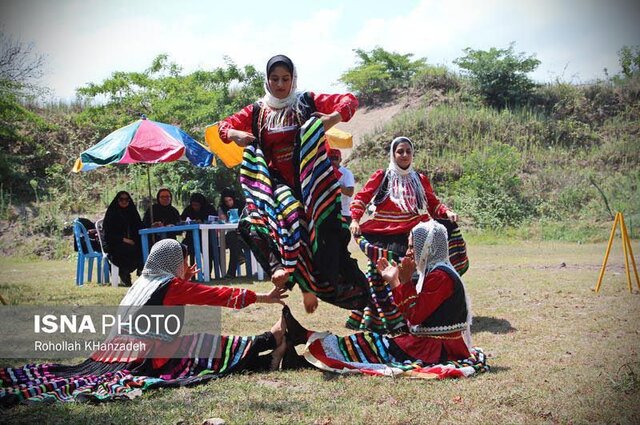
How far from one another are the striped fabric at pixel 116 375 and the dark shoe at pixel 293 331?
281 mm

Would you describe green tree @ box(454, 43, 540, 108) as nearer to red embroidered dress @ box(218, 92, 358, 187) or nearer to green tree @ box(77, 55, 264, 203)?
green tree @ box(77, 55, 264, 203)

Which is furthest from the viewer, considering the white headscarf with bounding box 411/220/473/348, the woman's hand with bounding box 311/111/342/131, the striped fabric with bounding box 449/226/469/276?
the striped fabric with bounding box 449/226/469/276

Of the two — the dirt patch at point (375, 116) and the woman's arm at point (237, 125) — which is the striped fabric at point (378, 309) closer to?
the woman's arm at point (237, 125)

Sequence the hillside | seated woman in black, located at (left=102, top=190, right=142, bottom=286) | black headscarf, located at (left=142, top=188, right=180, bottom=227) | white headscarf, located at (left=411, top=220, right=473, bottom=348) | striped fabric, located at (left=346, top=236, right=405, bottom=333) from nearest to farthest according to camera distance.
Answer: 1. white headscarf, located at (left=411, top=220, right=473, bottom=348)
2. striped fabric, located at (left=346, top=236, right=405, bottom=333)
3. seated woman in black, located at (left=102, top=190, right=142, bottom=286)
4. black headscarf, located at (left=142, top=188, right=180, bottom=227)
5. the hillside

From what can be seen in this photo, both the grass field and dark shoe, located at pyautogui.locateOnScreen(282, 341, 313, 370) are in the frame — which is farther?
dark shoe, located at pyautogui.locateOnScreen(282, 341, 313, 370)

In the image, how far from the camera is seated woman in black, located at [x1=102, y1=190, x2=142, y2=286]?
10.5 m

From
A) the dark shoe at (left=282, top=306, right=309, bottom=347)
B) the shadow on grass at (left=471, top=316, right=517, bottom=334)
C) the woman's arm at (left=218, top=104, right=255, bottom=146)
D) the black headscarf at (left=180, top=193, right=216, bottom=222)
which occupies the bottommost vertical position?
the shadow on grass at (left=471, top=316, right=517, bottom=334)

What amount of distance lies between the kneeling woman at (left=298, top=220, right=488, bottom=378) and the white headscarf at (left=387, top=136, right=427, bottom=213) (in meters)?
1.69

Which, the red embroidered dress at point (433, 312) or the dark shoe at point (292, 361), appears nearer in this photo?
the red embroidered dress at point (433, 312)

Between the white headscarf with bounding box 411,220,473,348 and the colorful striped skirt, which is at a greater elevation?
the white headscarf with bounding box 411,220,473,348

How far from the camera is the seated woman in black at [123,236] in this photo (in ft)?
34.5

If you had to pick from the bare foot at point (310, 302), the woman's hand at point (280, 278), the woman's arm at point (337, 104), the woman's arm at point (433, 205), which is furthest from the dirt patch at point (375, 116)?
the woman's hand at point (280, 278)

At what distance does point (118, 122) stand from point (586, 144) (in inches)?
574

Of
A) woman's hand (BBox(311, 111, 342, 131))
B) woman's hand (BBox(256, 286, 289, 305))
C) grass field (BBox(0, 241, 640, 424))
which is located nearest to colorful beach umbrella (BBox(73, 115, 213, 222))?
grass field (BBox(0, 241, 640, 424))
